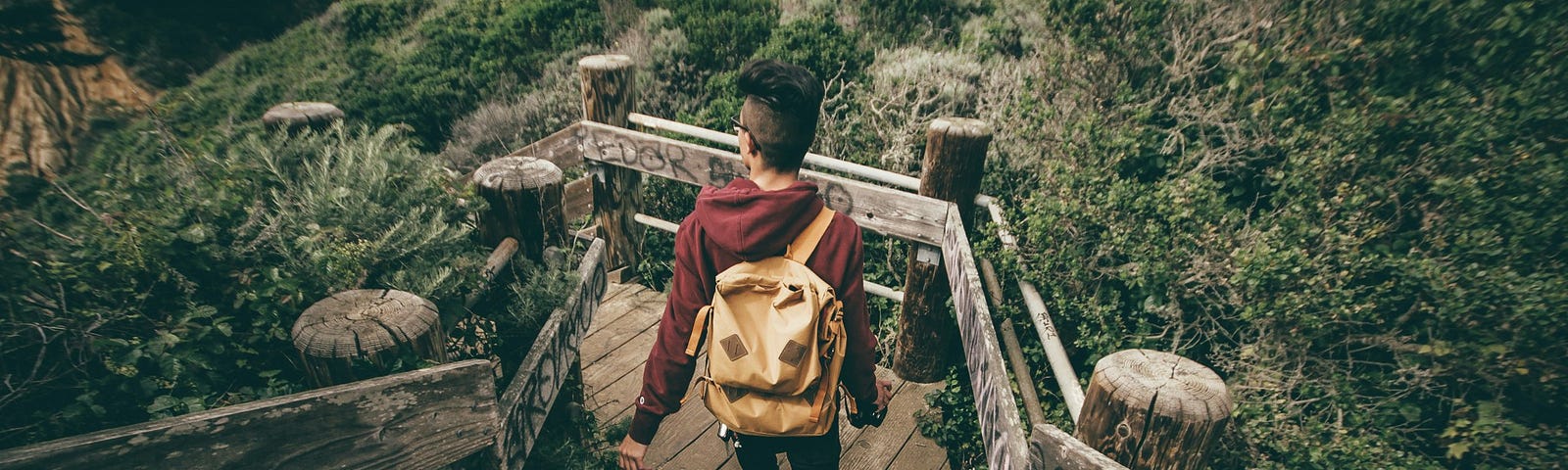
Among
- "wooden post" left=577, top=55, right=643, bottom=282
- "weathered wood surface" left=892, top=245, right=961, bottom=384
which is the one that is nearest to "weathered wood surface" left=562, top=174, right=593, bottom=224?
"wooden post" left=577, top=55, right=643, bottom=282

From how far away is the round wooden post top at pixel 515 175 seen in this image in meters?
2.87

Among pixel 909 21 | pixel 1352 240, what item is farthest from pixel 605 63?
pixel 1352 240

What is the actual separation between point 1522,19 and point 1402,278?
122 cm

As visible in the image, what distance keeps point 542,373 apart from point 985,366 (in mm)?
1575

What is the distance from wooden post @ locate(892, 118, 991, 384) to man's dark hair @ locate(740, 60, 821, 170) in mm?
1565

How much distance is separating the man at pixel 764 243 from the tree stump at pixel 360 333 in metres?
0.65

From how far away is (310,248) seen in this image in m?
2.31

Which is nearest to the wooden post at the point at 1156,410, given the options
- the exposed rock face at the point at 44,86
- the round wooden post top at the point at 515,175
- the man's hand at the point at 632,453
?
the man's hand at the point at 632,453

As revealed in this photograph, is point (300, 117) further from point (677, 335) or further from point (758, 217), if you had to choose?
point (758, 217)

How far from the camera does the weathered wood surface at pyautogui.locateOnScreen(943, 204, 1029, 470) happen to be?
2.10 m

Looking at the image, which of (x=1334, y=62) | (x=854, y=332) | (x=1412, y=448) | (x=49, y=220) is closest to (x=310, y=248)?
(x=49, y=220)

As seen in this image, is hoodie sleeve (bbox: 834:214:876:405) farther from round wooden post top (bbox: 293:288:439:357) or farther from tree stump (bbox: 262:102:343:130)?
tree stump (bbox: 262:102:343:130)

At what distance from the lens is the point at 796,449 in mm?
2143

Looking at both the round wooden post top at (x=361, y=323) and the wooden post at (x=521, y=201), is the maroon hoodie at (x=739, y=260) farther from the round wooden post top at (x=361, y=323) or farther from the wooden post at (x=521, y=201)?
the wooden post at (x=521, y=201)
